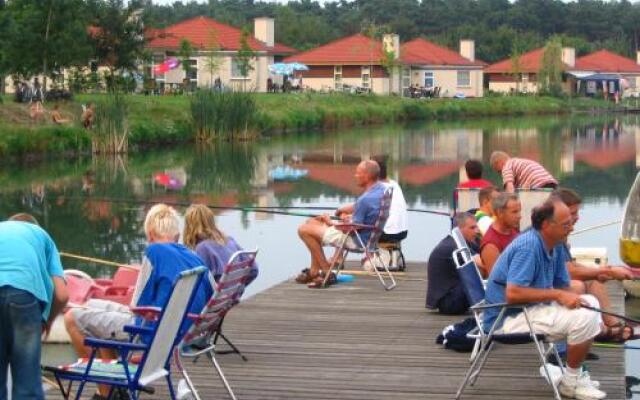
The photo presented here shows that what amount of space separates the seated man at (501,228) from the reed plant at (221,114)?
123ft

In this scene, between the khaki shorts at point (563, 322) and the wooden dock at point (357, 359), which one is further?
the wooden dock at point (357, 359)

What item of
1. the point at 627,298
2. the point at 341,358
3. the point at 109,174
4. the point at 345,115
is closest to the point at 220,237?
the point at 341,358

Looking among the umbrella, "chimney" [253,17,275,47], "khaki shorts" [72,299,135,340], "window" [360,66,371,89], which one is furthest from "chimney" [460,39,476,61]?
"khaki shorts" [72,299,135,340]

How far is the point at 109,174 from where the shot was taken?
3484 centimetres

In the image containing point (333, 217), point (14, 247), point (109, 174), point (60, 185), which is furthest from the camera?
point (109, 174)

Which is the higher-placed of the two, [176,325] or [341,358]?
[176,325]

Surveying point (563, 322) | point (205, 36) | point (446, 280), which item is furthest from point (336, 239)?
point (205, 36)

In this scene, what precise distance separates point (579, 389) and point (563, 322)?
435 millimetres

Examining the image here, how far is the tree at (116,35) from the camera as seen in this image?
5231 cm

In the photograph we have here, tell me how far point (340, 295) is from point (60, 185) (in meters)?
20.3

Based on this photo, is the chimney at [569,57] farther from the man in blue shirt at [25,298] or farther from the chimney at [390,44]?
the man in blue shirt at [25,298]

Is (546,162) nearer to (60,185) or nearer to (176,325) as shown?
(60,185)

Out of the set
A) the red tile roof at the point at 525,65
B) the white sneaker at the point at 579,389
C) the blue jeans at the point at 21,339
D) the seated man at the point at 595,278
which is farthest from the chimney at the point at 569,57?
the blue jeans at the point at 21,339

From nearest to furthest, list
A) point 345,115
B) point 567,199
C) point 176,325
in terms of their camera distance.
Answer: point 176,325 → point 567,199 → point 345,115
